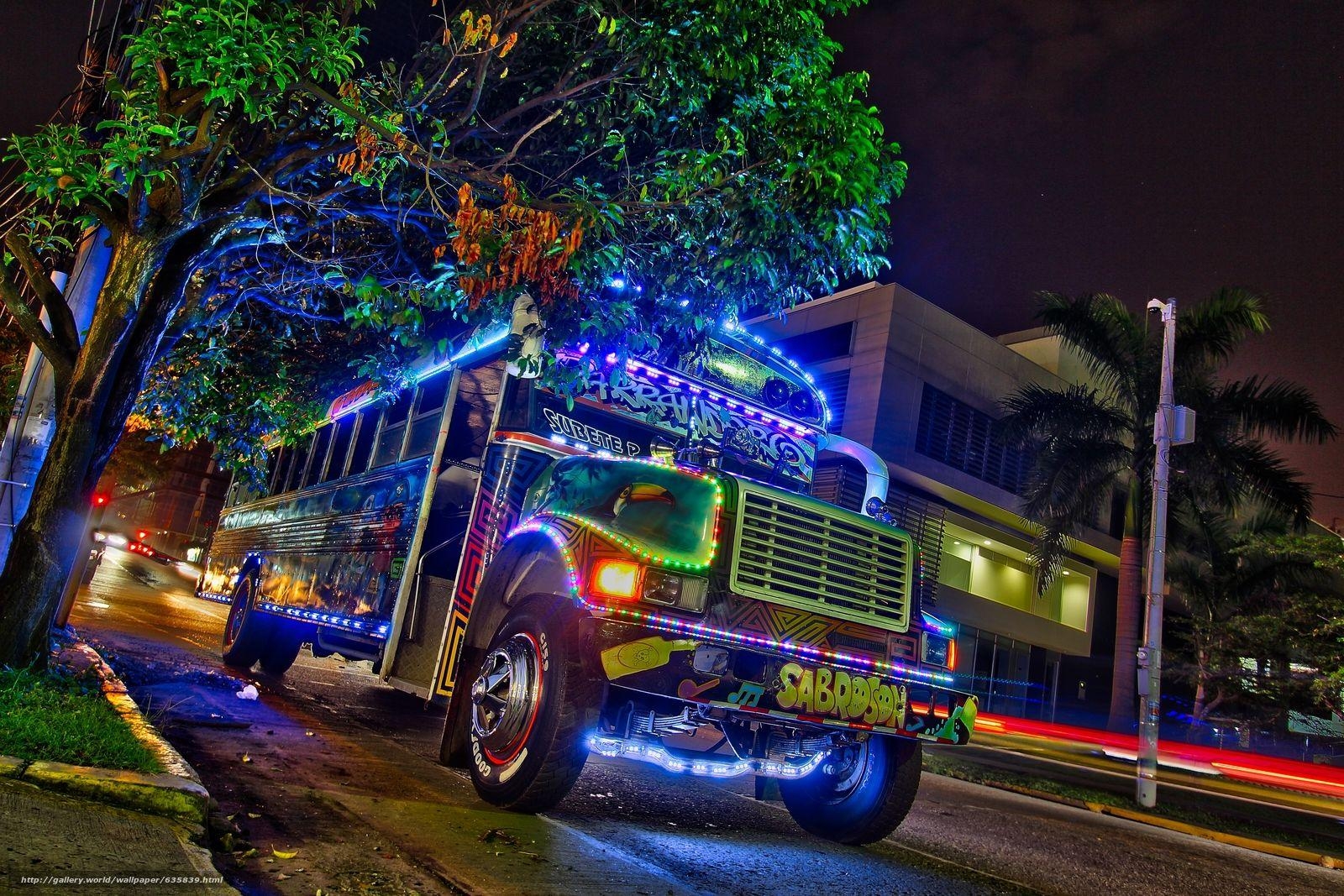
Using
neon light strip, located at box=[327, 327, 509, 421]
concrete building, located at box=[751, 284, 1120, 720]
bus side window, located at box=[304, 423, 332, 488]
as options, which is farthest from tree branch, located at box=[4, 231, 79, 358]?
concrete building, located at box=[751, 284, 1120, 720]

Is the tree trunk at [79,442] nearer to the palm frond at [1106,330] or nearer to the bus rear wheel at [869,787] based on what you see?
the bus rear wheel at [869,787]

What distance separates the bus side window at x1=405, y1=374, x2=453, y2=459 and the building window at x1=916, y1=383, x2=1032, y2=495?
21.7 metres

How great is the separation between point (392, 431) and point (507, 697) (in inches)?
148

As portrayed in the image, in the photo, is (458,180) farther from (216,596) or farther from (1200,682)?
(1200,682)

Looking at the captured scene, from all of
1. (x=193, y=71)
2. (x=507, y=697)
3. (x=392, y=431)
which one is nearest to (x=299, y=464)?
(x=392, y=431)

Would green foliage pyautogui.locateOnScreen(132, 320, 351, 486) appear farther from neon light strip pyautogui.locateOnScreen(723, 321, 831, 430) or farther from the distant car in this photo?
the distant car

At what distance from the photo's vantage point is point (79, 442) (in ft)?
21.7

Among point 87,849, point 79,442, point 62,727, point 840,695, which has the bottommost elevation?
point 87,849

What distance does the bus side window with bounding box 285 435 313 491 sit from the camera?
1055 cm

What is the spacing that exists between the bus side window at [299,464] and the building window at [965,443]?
19994 mm

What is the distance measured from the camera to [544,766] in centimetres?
453

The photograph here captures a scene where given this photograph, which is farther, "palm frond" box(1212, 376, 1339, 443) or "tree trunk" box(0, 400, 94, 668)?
"palm frond" box(1212, 376, 1339, 443)

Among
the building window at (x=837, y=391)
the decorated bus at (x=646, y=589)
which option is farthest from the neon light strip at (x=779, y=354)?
the building window at (x=837, y=391)

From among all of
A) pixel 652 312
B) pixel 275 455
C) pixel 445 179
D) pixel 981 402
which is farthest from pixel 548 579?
pixel 981 402
